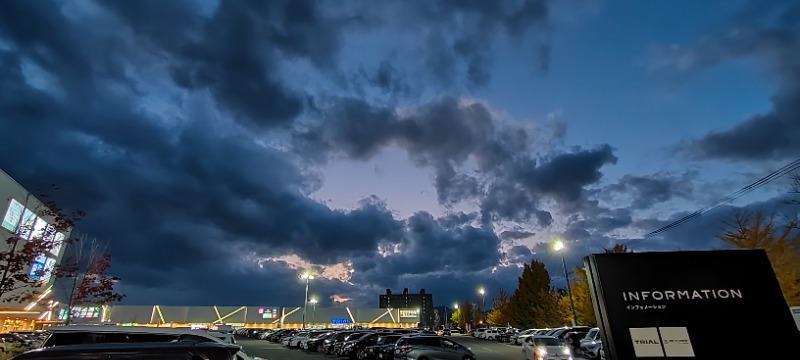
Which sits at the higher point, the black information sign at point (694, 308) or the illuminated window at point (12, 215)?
the illuminated window at point (12, 215)

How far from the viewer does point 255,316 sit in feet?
297

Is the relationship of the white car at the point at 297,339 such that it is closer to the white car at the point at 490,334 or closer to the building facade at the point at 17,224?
the building facade at the point at 17,224

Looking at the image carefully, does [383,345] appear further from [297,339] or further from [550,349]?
[297,339]

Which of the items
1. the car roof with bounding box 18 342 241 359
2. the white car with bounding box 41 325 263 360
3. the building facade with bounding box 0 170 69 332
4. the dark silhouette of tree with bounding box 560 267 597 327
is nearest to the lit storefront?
the building facade with bounding box 0 170 69 332

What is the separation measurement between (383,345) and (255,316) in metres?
75.7

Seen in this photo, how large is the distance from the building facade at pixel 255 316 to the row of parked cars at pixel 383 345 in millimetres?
49029

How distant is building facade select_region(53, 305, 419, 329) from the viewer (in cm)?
8312

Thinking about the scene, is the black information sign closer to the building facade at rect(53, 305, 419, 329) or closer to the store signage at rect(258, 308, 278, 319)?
the building facade at rect(53, 305, 419, 329)

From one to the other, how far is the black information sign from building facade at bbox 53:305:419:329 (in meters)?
87.6

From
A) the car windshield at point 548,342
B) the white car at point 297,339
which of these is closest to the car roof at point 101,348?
the car windshield at point 548,342

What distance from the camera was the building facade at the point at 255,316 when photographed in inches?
3273

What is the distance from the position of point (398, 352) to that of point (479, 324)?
340ft

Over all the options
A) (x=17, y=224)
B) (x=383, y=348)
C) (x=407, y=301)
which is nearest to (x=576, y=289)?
(x=383, y=348)

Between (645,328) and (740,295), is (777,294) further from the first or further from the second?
(645,328)
